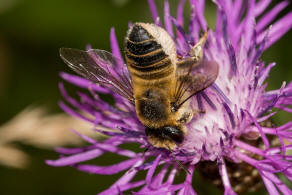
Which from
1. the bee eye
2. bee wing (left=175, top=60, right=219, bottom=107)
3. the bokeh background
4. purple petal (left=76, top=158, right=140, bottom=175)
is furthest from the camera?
the bokeh background

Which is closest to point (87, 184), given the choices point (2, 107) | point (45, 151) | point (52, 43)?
point (45, 151)

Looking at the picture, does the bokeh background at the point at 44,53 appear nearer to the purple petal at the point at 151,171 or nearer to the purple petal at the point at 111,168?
the purple petal at the point at 111,168

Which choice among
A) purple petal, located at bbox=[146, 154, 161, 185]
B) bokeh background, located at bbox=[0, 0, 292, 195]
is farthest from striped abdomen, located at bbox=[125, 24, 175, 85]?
bokeh background, located at bbox=[0, 0, 292, 195]

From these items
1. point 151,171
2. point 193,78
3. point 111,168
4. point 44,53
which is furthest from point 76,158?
point 44,53

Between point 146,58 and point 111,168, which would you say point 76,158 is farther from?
point 146,58

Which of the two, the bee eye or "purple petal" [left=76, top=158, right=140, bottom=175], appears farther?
"purple petal" [left=76, top=158, right=140, bottom=175]

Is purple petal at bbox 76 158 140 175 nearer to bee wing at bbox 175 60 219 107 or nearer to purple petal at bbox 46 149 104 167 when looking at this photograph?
purple petal at bbox 46 149 104 167
